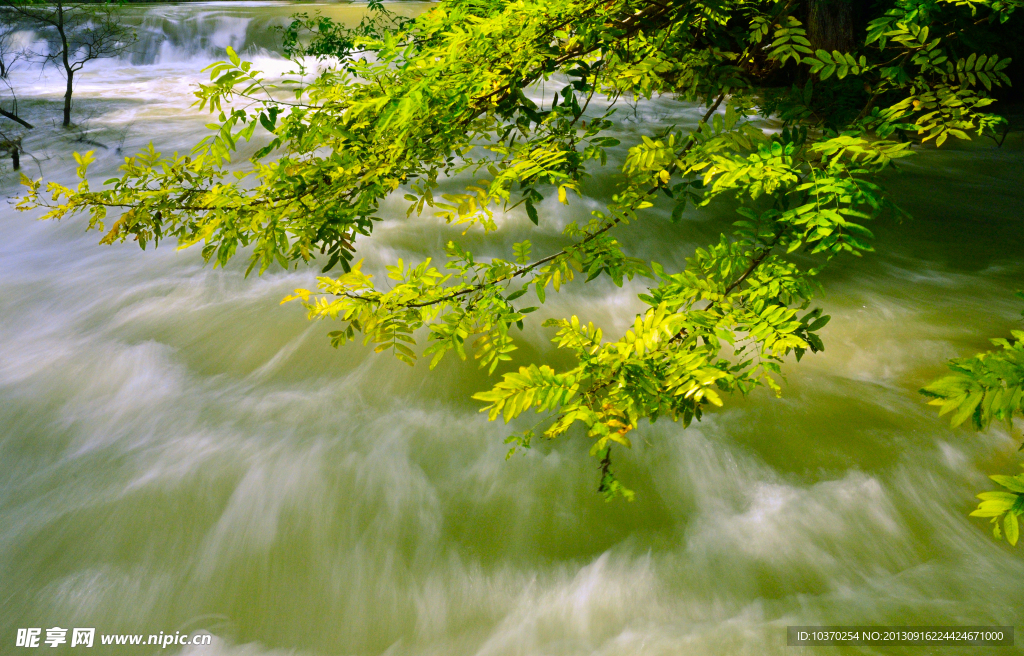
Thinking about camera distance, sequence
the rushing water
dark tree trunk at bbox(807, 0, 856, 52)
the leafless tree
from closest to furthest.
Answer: the rushing water
dark tree trunk at bbox(807, 0, 856, 52)
the leafless tree

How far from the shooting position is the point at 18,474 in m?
2.60

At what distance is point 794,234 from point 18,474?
3.09 m

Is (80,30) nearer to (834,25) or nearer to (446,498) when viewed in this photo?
(834,25)

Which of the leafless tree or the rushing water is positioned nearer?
the rushing water

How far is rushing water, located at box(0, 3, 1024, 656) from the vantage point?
6.50 ft

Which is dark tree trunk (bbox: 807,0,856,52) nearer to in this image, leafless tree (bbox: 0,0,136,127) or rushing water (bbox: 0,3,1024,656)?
rushing water (bbox: 0,3,1024,656)

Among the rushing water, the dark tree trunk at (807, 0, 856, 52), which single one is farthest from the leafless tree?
the dark tree trunk at (807, 0, 856, 52)

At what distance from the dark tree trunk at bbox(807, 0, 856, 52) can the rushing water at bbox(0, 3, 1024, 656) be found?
2.99 meters

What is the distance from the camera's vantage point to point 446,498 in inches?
94.9

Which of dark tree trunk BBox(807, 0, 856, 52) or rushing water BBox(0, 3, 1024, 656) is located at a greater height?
dark tree trunk BBox(807, 0, 856, 52)

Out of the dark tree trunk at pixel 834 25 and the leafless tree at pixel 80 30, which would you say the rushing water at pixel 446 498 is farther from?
the leafless tree at pixel 80 30

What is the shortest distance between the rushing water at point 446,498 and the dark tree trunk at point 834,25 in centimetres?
299

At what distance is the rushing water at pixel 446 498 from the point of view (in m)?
1.98

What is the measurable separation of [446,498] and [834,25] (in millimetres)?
5742
